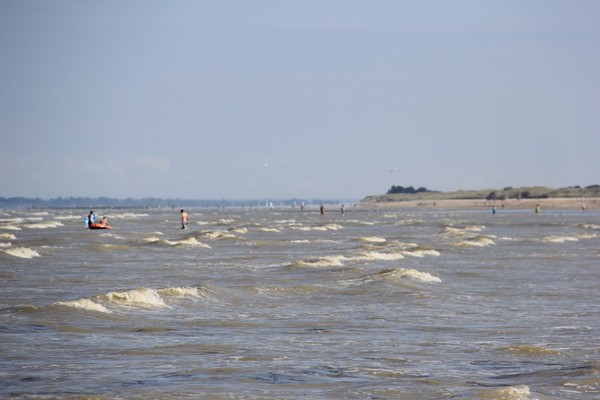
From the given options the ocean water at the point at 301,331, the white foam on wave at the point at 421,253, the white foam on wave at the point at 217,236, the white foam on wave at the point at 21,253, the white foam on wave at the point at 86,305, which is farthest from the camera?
the white foam on wave at the point at 217,236

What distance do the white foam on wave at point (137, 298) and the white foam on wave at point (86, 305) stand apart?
1161 millimetres

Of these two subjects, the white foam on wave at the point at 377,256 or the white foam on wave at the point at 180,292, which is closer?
the white foam on wave at the point at 180,292

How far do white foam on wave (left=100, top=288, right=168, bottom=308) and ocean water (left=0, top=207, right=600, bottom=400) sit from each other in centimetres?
6

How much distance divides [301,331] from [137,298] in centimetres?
674

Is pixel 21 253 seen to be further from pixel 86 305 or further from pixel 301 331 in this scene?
pixel 301 331

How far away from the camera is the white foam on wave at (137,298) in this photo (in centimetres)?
2611

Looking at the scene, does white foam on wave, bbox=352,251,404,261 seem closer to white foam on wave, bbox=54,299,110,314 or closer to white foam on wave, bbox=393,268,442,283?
white foam on wave, bbox=393,268,442,283

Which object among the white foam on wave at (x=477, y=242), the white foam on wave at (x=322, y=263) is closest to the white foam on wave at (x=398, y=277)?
the white foam on wave at (x=322, y=263)

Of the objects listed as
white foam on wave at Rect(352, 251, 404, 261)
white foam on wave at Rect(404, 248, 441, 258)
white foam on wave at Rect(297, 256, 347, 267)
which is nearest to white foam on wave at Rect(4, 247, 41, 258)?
white foam on wave at Rect(297, 256, 347, 267)

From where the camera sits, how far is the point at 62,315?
23.4 m

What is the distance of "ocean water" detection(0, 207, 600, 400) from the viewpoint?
1541 centimetres

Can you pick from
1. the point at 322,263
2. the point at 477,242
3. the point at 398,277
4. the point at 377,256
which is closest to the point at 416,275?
the point at 398,277

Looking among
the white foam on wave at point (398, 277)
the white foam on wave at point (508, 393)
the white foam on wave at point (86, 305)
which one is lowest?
the white foam on wave at point (508, 393)

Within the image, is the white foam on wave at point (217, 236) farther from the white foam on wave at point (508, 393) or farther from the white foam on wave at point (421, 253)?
the white foam on wave at point (508, 393)
